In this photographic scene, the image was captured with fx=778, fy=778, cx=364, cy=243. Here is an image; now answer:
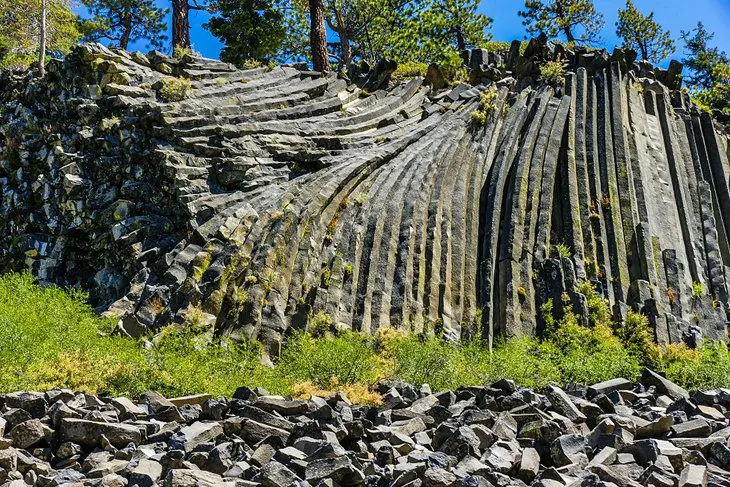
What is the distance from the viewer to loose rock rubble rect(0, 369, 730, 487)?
293 inches

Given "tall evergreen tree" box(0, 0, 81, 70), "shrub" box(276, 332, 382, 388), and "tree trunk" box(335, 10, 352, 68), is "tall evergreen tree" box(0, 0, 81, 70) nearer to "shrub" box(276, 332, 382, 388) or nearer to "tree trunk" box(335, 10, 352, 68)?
"tree trunk" box(335, 10, 352, 68)

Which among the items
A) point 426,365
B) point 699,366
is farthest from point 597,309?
point 426,365

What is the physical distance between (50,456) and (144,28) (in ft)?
107

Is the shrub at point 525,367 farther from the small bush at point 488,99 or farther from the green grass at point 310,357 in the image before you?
the small bush at point 488,99

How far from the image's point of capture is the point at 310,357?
1256cm

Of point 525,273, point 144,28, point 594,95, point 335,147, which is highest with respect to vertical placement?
point 144,28

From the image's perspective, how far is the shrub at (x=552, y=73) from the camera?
24.7m

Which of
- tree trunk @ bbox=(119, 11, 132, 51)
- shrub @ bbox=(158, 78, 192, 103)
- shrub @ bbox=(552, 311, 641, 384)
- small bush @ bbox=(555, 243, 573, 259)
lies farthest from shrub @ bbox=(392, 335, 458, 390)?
tree trunk @ bbox=(119, 11, 132, 51)

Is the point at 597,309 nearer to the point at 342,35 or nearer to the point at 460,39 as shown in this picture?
the point at 460,39

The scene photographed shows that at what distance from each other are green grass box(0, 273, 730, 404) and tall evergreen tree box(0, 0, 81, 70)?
20246mm

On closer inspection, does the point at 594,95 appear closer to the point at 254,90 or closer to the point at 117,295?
the point at 254,90

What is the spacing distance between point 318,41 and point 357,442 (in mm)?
20441

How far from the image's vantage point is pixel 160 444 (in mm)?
8062

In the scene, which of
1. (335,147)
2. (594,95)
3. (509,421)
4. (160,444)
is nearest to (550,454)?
(509,421)
